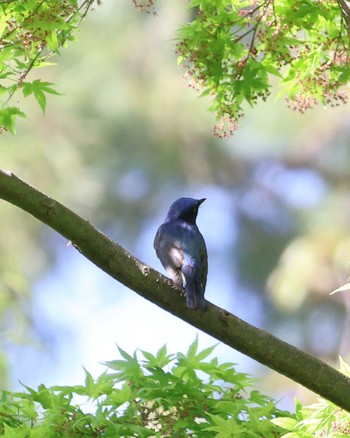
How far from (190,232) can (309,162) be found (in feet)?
13.3

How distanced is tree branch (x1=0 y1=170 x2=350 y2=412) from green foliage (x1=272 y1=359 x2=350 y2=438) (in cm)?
5

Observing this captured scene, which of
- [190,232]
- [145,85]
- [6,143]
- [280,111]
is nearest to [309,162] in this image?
[280,111]

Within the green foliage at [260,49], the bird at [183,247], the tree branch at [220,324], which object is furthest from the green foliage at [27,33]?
the bird at [183,247]

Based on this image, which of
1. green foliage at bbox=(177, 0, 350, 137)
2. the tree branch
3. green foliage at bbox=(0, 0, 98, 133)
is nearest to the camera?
the tree branch

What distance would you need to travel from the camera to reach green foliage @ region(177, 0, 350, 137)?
2961 millimetres

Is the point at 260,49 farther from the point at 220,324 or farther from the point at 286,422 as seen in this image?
the point at 286,422

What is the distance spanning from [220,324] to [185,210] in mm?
1112

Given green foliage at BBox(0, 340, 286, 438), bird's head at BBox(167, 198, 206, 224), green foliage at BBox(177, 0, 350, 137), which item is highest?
green foliage at BBox(177, 0, 350, 137)

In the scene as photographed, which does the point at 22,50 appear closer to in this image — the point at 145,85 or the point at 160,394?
the point at 160,394

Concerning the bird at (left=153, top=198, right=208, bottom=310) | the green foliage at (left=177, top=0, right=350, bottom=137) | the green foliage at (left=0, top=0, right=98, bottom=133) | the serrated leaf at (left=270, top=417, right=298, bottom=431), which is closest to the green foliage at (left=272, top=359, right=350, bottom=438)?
the serrated leaf at (left=270, top=417, right=298, bottom=431)

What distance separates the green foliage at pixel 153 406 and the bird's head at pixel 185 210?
36.2 inches

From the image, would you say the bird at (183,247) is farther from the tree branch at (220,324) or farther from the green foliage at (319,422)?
the green foliage at (319,422)

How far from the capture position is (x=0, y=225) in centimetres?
678

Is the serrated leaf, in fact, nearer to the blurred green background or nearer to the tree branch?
the tree branch
